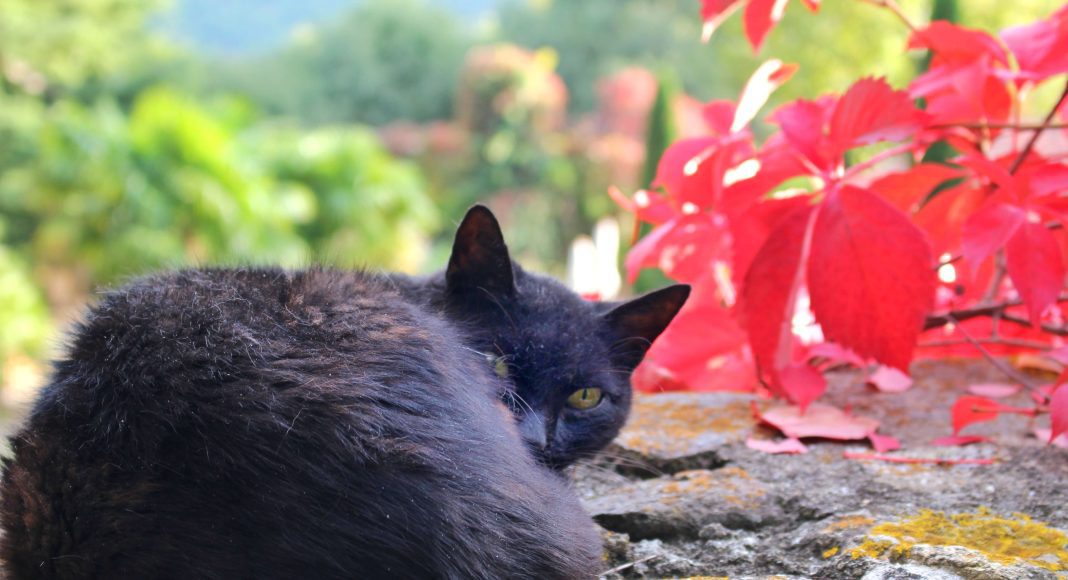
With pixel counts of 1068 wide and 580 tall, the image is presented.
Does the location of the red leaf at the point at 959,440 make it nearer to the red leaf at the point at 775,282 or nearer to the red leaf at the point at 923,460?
the red leaf at the point at 923,460

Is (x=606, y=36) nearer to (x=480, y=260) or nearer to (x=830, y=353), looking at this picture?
(x=830, y=353)

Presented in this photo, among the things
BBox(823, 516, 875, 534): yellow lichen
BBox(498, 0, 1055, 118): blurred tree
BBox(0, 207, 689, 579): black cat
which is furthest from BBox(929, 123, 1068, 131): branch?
BBox(498, 0, 1055, 118): blurred tree

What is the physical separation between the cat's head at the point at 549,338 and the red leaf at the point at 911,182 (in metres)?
0.26

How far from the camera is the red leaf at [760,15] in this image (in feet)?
3.37

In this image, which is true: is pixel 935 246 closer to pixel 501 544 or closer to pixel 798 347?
pixel 798 347

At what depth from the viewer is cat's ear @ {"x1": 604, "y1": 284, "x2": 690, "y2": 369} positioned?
41.5 inches

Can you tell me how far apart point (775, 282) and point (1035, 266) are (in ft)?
0.82

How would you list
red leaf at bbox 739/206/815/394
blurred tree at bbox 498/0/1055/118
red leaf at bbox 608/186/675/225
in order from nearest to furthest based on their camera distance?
red leaf at bbox 739/206/815/394 < red leaf at bbox 608/186/675/225 < blurred tree at bbox 498/0/1055/118

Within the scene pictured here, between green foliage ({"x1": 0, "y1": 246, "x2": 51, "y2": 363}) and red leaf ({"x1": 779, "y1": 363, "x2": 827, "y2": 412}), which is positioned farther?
green foliage ({"x1": 0, "y1": 246, "x2": 51, "y2": 363})

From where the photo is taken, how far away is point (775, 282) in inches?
37.3

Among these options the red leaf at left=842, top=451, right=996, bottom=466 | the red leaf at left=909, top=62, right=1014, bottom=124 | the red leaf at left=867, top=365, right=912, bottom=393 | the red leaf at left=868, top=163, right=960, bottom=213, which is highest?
the red leaf at left=909, top=62, right=1014, bottom=124

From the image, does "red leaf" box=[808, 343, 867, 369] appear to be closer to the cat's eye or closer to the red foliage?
the red foliage

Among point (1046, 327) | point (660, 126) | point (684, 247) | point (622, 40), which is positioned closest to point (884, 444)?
point (1046, 327)

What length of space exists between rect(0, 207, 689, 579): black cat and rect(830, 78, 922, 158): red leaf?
0.46m
